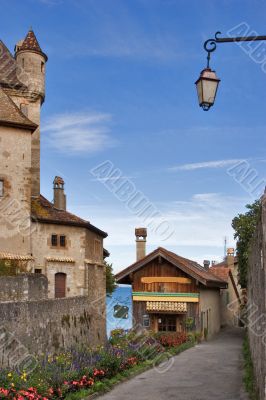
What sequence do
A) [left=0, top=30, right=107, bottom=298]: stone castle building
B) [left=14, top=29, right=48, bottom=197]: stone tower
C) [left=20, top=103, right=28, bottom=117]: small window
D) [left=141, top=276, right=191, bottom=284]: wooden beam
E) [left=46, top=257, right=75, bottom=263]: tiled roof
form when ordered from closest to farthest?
[left=0, top=30, right=107, bottom=298]: stone castle building → [left=46, top=257, right=75, bottom=263]: tiled roof → [left=141, top=276, right=191, bottom=284]: wooden beam → [left=20, top=103, right=28, bottom=117]: small window → [left=14, top=29, right=48, bottom=197]: stone tower

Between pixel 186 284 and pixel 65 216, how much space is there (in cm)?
833

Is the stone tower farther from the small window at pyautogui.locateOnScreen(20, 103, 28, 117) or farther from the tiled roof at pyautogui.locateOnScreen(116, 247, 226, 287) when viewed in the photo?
the tiled roof at pyautogui.locateOnScreen(116, 247, 226, 287)

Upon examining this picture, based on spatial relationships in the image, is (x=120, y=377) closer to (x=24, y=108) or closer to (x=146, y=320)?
(x=146, y=320)

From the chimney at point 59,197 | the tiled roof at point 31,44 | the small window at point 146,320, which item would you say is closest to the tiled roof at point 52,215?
the chimney at point 59,197

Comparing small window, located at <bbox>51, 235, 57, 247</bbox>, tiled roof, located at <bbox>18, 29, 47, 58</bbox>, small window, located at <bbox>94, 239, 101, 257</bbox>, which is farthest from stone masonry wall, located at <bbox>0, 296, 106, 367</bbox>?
tiled roof, located at <bbox>18, 29, 47, 58</bbox>

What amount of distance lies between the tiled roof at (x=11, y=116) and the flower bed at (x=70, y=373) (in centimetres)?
1350

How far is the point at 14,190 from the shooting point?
94.5ft

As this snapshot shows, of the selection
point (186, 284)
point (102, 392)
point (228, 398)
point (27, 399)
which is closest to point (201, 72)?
point (27, 399)

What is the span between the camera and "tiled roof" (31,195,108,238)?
30672mm

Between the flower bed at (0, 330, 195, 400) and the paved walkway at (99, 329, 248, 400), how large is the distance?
2.19 feet

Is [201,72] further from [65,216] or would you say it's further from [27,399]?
[65,216]

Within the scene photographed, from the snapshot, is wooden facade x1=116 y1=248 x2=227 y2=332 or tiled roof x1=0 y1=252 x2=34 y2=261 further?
wooden facade x1=116 y1=248 x2=227 y2=332

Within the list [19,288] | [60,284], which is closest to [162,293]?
[60,284]

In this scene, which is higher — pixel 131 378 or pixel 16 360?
pixel 16 360
